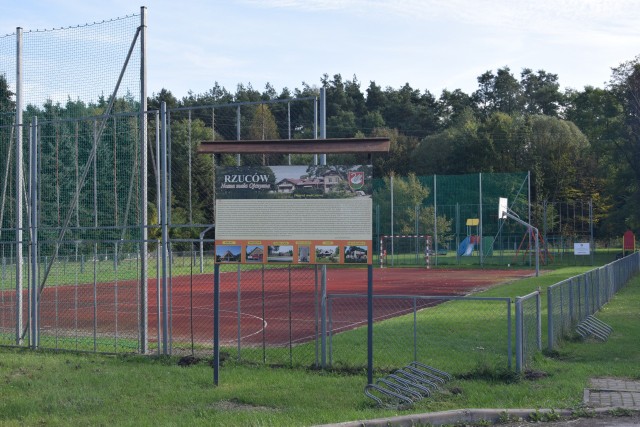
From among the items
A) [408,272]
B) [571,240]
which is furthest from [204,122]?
[571,240]

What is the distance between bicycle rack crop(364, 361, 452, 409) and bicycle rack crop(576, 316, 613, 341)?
18.9 feet

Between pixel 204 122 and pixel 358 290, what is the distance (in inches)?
766

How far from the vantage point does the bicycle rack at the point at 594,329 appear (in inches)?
680

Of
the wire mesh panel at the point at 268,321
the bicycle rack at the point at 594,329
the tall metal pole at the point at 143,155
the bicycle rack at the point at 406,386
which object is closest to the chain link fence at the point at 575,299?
the bicycle rack at the point at 594,329

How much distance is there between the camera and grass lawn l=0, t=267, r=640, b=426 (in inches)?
411

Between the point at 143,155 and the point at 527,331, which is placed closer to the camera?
the point at 527,331

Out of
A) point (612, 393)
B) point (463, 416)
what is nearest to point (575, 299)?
point (612, 393)

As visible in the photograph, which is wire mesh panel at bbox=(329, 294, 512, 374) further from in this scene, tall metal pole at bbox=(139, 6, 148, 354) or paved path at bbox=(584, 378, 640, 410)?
tall metal pole at bbox=(139, 6, 148, 354)

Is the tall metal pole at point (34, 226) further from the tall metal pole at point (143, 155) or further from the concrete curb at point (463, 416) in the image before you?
the concrete curb at point (463, 416)

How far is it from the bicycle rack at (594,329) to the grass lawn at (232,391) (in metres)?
1.43

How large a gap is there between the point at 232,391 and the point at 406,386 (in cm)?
251

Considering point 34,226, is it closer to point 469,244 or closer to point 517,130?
point 469,244

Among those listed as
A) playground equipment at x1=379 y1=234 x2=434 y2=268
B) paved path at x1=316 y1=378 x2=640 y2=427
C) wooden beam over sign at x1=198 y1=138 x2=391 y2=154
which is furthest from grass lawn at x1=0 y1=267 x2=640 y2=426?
playground equipment at x1=379 y1=234 x2=434 y2=268

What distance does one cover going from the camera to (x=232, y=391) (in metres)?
12.0
